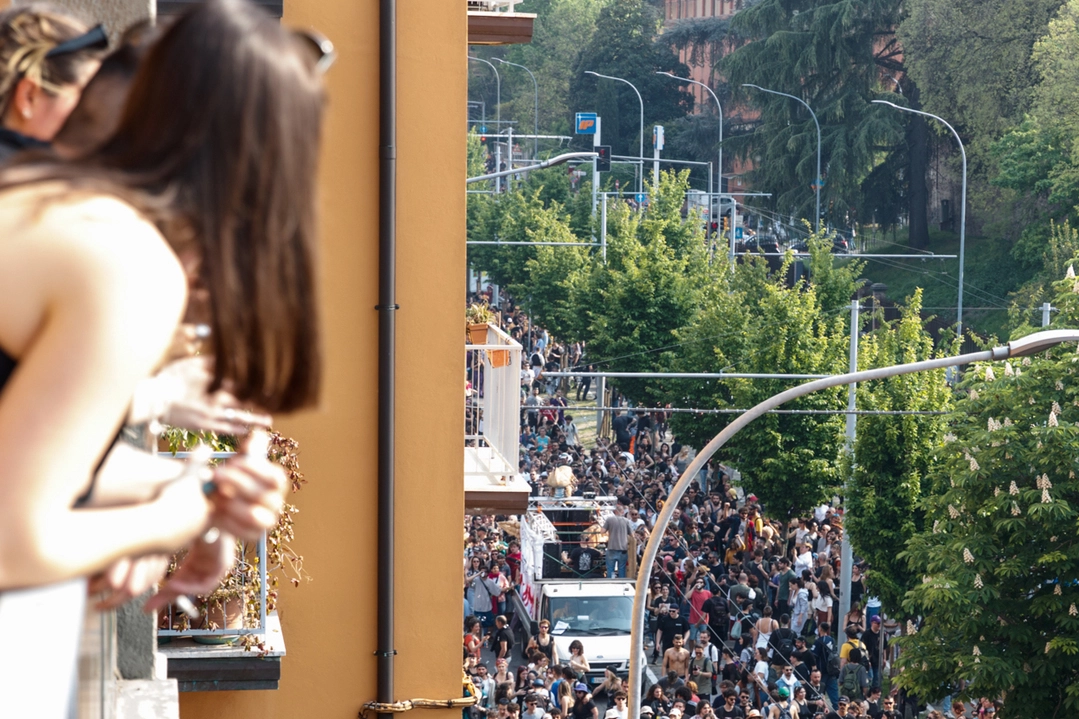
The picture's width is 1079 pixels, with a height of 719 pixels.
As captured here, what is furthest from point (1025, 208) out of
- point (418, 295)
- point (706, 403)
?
point (418, 295)

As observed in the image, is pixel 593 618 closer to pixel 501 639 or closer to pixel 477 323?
pixel 501 639

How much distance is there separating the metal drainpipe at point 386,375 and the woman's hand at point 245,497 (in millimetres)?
7054

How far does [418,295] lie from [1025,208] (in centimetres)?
4869

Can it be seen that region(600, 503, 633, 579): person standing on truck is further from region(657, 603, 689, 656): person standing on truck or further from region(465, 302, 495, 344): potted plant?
region(465, 302, 495, 344): potted plant

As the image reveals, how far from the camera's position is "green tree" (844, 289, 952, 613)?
72.0 feet

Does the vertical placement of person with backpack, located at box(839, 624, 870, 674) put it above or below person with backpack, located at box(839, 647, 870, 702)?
above

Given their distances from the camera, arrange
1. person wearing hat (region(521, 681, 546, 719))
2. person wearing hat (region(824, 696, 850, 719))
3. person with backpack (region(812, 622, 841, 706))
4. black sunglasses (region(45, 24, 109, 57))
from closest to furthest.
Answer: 1. black sunglasses (region(45, 24, 109, 57))
2. person wearing hat (region(521, 681, 546, 719))
3. person wearing hat (region(824, 696, 850, 719))
4. person with backpack (region(812, 622, 841, 706))

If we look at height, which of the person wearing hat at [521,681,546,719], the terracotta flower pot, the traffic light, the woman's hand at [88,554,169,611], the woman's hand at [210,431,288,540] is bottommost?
the person wearing hat at [521,681,546,719]

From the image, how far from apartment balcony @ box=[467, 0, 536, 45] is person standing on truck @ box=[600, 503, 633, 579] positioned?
12.6m

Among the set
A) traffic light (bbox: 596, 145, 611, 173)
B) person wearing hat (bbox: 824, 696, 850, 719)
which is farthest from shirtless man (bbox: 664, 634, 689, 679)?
traffic light (bbox: 596, 145, 611, 173)

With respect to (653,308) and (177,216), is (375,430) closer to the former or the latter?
(177,216)

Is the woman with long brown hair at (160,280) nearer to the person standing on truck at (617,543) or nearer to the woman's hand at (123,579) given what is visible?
the woman's hand at (123,579)

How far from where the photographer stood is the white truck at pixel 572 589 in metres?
20.1

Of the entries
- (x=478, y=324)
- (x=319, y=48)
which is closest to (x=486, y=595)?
(x=478, y=324)
